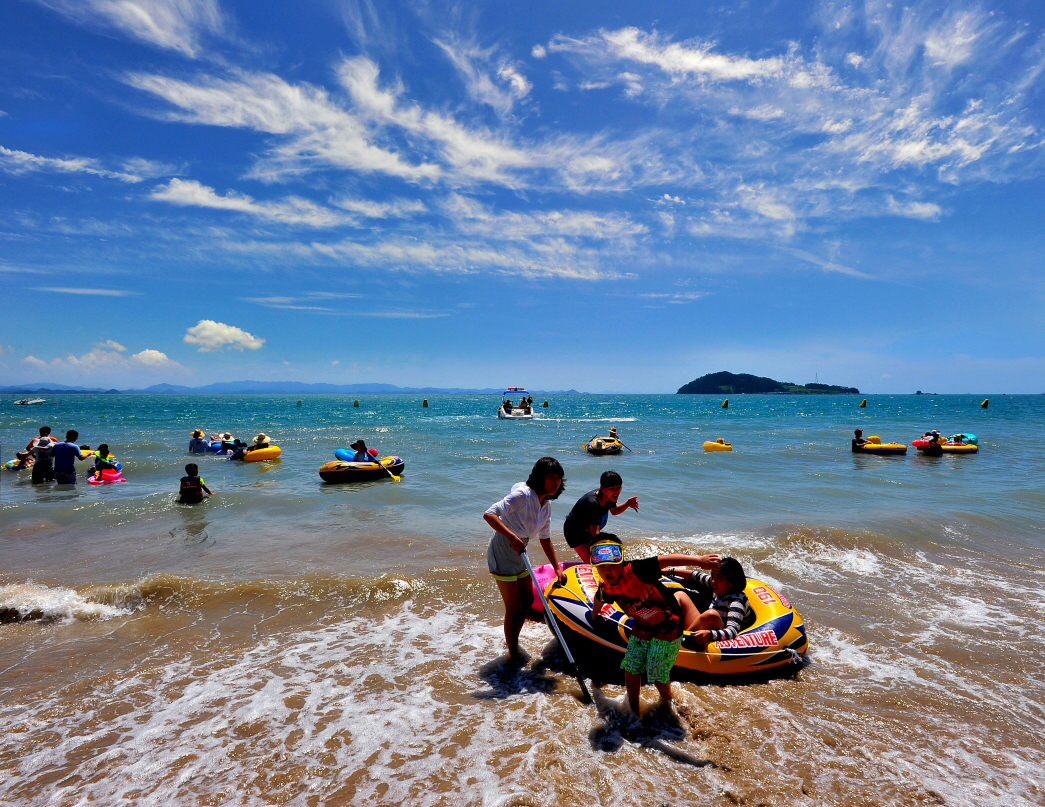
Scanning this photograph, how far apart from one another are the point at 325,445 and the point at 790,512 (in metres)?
23.4

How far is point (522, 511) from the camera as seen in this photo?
15.5ft

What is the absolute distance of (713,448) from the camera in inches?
941

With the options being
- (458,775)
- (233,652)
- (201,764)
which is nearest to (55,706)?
(233,652)

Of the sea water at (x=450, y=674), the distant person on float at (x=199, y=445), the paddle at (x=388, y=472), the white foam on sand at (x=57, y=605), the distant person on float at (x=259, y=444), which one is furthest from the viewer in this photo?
the distant person on float at (x=199, y=445)

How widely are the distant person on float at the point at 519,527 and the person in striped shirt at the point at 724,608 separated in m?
1.58

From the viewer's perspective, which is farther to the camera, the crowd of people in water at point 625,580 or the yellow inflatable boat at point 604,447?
the yellow inflatable boat at point 604,447

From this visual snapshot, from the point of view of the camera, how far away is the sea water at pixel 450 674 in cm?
360

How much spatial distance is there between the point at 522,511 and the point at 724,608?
89.6 inches

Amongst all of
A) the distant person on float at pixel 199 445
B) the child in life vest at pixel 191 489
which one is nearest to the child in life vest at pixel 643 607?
the child in life vest at pixel 191 489

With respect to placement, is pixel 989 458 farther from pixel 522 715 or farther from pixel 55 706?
pixel 55 706

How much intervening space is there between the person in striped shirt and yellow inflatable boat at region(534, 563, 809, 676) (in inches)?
2.8

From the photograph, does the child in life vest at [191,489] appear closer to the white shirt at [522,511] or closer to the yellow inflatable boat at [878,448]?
the white shirt at [522,511]

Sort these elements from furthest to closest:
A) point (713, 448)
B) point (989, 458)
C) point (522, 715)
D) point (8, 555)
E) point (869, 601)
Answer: point (713, 448)
point (989, 458)
point (8, 555)
point (869, 601)
point (522, 715)

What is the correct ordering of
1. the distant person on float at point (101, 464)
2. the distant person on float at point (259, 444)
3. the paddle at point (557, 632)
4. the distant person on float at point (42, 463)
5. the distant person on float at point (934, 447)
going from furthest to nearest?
the distant person on float at point (934, 447)
the distant person on float at point (259, 444)
the distant person on float at point (101, 464)
the distant person on float at point (42, 463)
the paddle at point (557, 632)
